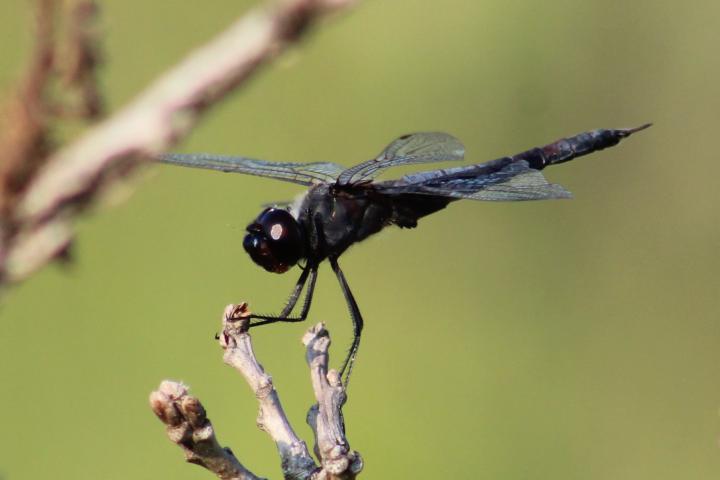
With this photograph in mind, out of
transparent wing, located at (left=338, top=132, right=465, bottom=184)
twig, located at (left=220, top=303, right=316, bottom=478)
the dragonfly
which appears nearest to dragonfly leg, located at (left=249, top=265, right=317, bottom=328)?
the dragonfly

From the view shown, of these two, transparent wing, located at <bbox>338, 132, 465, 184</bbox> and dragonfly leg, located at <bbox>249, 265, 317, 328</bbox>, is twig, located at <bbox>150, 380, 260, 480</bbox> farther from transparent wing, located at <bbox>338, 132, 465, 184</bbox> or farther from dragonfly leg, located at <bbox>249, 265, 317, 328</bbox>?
transparent wing, located at <bbox>338, 132, 465, 184</bbox>

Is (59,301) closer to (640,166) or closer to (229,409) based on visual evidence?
(229,409)

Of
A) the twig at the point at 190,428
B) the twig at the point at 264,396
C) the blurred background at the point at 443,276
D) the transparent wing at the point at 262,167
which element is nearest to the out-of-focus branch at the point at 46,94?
the twig at the point at 190,428

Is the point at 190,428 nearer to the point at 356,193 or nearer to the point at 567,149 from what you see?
the point at 356,193

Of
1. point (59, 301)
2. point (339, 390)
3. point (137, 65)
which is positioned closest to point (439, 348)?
point (59, 301)

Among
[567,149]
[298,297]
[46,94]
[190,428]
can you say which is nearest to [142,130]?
[46,94]

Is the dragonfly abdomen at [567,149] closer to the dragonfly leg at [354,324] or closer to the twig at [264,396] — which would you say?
the dragonfly leg at [354,324]
